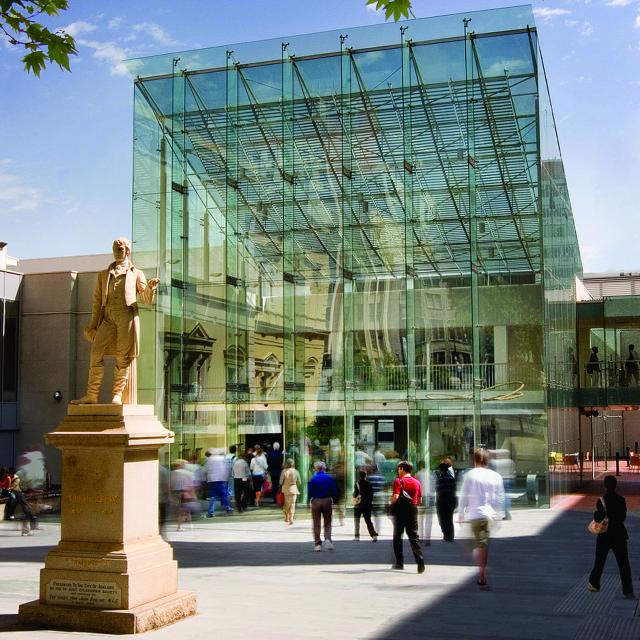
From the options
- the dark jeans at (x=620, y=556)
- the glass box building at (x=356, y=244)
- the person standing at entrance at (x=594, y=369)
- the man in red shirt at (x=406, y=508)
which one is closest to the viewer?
the dark jeans at (x=620, y=556)

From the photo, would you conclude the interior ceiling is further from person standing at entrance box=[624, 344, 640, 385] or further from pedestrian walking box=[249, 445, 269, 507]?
person standing at entrance box=[624, 344, 640, 385]

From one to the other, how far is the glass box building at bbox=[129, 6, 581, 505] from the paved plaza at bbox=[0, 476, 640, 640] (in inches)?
206

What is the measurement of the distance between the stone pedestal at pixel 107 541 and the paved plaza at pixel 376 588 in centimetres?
28

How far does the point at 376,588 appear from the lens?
42.8 feet

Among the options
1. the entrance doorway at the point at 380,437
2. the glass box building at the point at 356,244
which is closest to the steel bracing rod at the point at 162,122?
the glass box building at the point at 356,244

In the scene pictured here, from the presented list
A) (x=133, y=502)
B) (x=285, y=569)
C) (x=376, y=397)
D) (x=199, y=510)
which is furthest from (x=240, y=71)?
(x=133, y=502)

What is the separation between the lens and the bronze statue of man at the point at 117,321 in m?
11.5

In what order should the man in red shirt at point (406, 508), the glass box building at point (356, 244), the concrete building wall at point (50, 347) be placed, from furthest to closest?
the concrete building wall at point (50, 347)
the glass box building at point (356, 244)
the man in red shirt at point (406, 508)

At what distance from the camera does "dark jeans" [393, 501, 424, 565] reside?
46.6 feet

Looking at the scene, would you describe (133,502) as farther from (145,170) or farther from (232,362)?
(145,170)

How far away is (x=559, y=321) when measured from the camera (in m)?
30.0

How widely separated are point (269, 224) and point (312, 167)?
2046 mm

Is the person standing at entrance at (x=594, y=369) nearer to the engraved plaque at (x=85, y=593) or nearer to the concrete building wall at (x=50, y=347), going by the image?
the concrete building wall at (x=50, y=347)

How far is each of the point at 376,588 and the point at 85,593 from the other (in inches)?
171
